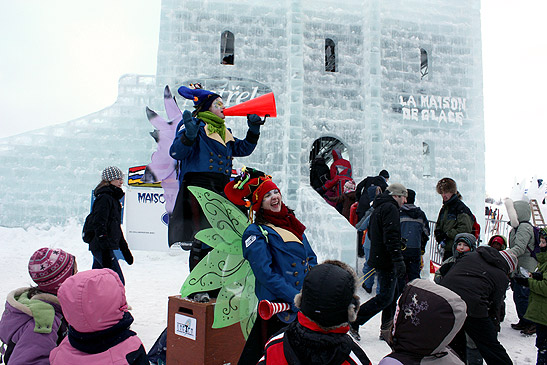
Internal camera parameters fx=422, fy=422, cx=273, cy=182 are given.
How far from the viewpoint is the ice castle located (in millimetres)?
10305

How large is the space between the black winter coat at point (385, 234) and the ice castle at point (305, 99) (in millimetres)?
4928

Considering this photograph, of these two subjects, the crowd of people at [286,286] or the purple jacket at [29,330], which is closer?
the crowd of people at [286,286]

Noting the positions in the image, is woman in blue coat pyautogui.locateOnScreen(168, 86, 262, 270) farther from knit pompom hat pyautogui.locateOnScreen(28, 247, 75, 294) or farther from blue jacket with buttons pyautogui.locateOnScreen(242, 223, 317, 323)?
knit pompom hat pyautogui.locateOnScreen(28, 247, 75, 294)

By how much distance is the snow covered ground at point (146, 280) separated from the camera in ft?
14.6

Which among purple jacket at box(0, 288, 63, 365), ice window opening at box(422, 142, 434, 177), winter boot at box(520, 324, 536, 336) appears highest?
ice window opening at box(422, 142, 434, 177)

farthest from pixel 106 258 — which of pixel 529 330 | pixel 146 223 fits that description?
pixel 529 330

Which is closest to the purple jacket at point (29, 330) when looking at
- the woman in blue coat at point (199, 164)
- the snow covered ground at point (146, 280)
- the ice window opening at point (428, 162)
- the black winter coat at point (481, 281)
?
the woman in blue coat at point (199, 164)

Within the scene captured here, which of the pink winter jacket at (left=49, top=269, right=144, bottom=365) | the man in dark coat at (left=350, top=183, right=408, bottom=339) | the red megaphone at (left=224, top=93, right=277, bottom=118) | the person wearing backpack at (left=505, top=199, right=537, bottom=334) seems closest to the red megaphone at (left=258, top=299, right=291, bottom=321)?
the pink winter jacket at (left=49, top=269, right=144, bottom=365)

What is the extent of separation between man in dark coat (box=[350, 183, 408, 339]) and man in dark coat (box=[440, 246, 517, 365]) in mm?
912

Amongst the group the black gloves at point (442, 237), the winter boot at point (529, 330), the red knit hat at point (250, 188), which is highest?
the red knit hat at point (250, 188)

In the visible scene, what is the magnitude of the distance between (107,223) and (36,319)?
204 cm

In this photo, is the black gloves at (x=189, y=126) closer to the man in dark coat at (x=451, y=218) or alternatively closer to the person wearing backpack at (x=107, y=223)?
the person wearing backpack at (x=107, y=223)

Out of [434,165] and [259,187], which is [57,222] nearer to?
[259,187]

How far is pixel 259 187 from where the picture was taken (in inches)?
114
